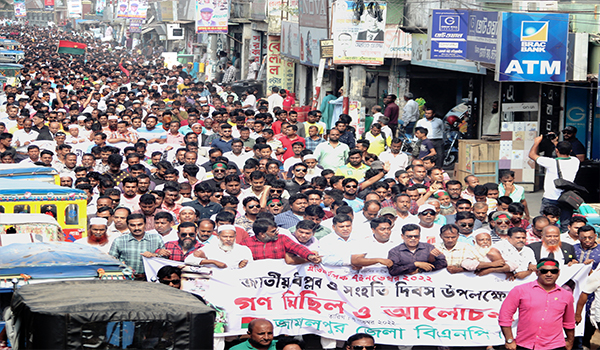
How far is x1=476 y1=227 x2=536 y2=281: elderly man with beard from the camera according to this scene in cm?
872

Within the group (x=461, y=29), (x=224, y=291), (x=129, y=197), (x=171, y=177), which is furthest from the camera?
(x=461, y=29)

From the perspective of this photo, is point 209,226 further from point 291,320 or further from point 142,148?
point 142,148

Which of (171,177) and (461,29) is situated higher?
(461,29)

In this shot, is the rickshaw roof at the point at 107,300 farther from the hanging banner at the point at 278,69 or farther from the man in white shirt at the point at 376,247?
the hanging banner at the point at 278,69

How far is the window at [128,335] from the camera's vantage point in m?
6.07

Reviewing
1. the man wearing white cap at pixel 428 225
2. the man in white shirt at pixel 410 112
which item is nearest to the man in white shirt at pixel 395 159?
the man wearing white cap at pixel 428 225

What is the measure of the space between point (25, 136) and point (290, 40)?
51.0ft

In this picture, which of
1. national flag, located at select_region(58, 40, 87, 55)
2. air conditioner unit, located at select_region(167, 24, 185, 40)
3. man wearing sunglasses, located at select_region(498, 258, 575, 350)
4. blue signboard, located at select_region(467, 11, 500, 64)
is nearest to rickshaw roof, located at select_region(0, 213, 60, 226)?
man wearing sunglasses, located at select_region(498, 258, 575, 350)

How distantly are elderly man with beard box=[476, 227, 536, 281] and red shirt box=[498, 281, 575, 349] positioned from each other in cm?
104

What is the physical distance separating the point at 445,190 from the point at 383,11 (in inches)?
222

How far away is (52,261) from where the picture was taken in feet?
27.0

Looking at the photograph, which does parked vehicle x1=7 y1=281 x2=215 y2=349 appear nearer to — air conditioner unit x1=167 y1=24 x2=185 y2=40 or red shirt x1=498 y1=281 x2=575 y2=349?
red shirt x1=498 y1=281 x2=575 y2=349

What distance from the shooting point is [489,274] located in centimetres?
875

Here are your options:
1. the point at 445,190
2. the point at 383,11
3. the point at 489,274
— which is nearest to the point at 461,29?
the point at 383,11
